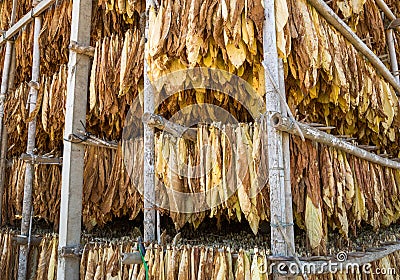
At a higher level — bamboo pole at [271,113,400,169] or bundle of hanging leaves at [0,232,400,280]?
Result: bamboo pole at [271,113,400,169]

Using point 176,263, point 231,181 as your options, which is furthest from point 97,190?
point 231,181

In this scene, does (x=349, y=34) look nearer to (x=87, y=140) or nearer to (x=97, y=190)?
(x=87, y=140)

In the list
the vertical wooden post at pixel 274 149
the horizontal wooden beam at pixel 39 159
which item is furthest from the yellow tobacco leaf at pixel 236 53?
the horizontal wooden beam at pixel 39 159

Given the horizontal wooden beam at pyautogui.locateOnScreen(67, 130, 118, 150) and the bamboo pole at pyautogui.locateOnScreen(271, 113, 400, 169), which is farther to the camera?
the horizontal wooden beam at pyautogui.locateOnScreen(67, 130, 118, 150)

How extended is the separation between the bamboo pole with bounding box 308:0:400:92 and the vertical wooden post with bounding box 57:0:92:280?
2.51 meters

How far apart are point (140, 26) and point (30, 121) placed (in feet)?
6.94

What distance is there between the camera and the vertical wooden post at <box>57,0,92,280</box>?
3.62 metres

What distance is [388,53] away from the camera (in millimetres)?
5543

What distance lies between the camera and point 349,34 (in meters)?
3.67

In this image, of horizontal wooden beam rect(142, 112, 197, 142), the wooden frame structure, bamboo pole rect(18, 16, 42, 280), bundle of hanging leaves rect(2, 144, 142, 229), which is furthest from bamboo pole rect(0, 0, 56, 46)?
horizontal wooden beam rect(142, 112, 197, 142)

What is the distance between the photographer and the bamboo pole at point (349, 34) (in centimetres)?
318

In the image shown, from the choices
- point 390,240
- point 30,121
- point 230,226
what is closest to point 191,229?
point 230,226

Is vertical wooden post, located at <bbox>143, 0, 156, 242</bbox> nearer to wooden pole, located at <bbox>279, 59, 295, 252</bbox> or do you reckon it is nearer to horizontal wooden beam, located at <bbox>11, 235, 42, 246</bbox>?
wooden pole, located at <bbox>279, 59, 295, 252</bbox>

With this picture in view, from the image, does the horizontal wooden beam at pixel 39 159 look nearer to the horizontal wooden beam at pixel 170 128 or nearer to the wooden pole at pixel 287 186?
the horizontal wooden beam at pixel 170 128
